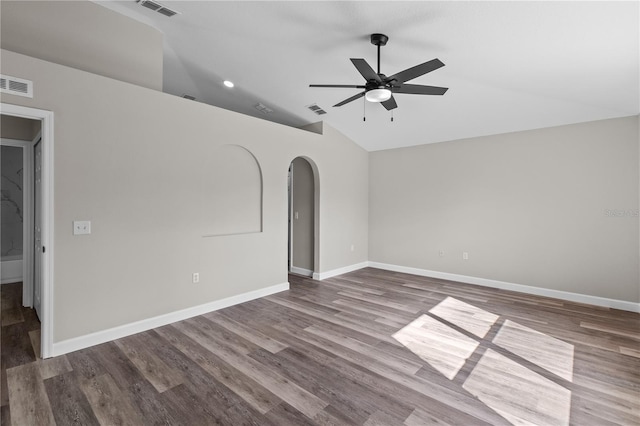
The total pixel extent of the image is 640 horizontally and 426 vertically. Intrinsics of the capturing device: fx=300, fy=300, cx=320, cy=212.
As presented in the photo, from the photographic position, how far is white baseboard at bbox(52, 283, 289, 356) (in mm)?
2845

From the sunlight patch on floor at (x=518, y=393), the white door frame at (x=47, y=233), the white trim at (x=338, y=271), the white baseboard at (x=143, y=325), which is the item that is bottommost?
the sunlight patch on floor at (x=518, y=393)

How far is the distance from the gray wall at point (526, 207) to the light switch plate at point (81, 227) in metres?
5.13

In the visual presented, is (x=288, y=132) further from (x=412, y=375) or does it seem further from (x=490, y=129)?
(x=412, y=375)

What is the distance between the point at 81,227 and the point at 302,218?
374 cm

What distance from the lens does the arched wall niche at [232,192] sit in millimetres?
4031

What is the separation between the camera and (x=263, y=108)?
5.37m

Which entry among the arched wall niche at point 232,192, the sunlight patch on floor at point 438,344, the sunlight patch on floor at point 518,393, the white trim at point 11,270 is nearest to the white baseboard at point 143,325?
the arched wall niche at point 232,192

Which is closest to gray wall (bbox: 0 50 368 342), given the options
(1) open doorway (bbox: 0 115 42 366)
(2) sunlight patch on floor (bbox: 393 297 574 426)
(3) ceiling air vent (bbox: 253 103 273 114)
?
(1) open doorway (bbox: 0 115 42 366)

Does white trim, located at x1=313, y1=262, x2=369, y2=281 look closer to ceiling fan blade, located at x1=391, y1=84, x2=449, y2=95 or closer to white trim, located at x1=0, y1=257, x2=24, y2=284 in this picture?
ceiling fan blade, located at x1=391, y1=84, x2=449, y2=95

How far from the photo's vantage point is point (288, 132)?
195 inches

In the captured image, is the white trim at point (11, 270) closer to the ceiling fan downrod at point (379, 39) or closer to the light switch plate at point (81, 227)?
the light switch plate at point (81, 227)

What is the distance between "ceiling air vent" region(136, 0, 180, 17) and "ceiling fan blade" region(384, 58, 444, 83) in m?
2.49

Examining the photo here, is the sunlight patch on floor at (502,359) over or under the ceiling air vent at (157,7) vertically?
under

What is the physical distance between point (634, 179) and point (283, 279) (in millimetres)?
5127
